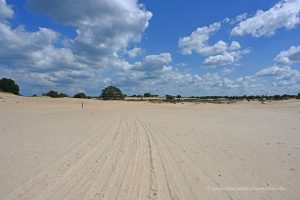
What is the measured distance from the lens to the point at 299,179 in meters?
6.90

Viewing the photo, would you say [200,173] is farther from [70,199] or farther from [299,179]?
[70,199]

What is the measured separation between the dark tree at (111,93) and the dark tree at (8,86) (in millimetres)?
27436

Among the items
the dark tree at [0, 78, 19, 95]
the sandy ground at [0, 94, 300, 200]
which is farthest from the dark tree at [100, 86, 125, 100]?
the sandy ground at [0, 94, 300, 200]

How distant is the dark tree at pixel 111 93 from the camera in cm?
8750

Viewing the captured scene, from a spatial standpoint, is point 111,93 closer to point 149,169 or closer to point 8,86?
point 8,86

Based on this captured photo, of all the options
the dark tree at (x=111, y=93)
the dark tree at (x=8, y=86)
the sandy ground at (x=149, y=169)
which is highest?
the dark tree at (x=8, y=86)

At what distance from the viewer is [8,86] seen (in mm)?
90375

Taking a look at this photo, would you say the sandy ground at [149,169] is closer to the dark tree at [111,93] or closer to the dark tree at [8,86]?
the dark tree at [111,93]

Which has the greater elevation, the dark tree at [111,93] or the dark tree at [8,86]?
the dark tree at [8,86]

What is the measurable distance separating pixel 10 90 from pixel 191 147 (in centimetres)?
9167

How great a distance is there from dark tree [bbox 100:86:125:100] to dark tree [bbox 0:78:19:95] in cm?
2744

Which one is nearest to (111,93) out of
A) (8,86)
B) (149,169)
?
(8,86)

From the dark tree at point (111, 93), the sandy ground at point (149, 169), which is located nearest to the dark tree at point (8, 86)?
the dark tree at point (111, 93)

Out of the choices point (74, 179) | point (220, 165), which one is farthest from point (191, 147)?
point (74, 179)
